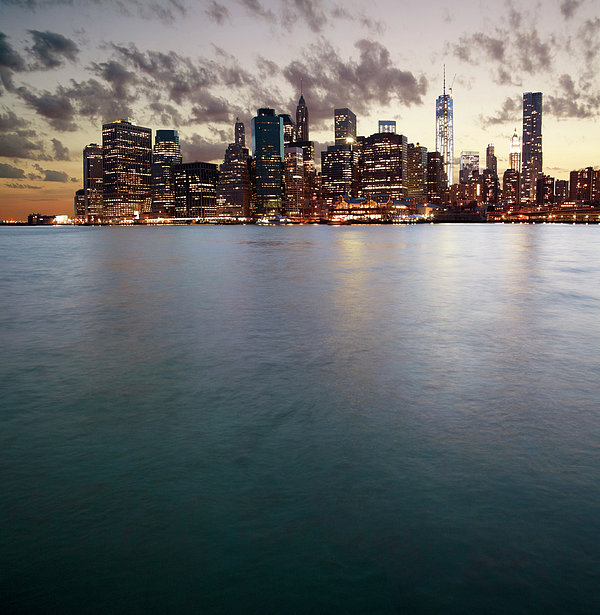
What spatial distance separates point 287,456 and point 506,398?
16.8ft

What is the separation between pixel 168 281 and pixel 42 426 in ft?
81.4

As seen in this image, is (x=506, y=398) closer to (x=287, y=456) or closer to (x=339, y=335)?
(x=287, y=456)

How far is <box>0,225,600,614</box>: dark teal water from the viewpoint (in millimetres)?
5145

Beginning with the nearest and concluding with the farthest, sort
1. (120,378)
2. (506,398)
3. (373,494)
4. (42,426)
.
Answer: (373,494), (42,426), (506,398), (120,378)

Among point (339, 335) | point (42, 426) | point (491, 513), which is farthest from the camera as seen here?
point (339, 335)

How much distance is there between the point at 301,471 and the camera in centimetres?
743

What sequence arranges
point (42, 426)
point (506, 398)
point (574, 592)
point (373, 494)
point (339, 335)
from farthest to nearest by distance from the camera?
point (339, 335)
point (506, 398)
point (42, 426)
point (373, 494)
point (574, 592)

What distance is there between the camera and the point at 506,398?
10617mm

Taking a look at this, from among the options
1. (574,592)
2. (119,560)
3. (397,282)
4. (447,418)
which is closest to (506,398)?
(447,418)

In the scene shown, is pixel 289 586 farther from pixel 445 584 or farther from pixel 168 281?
pixel 168 281

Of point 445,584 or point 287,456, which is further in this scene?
point 287,456

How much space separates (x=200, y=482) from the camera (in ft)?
23.5

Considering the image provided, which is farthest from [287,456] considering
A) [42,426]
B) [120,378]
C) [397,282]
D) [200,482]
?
[397,282]

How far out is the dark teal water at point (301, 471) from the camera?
16.9ft
